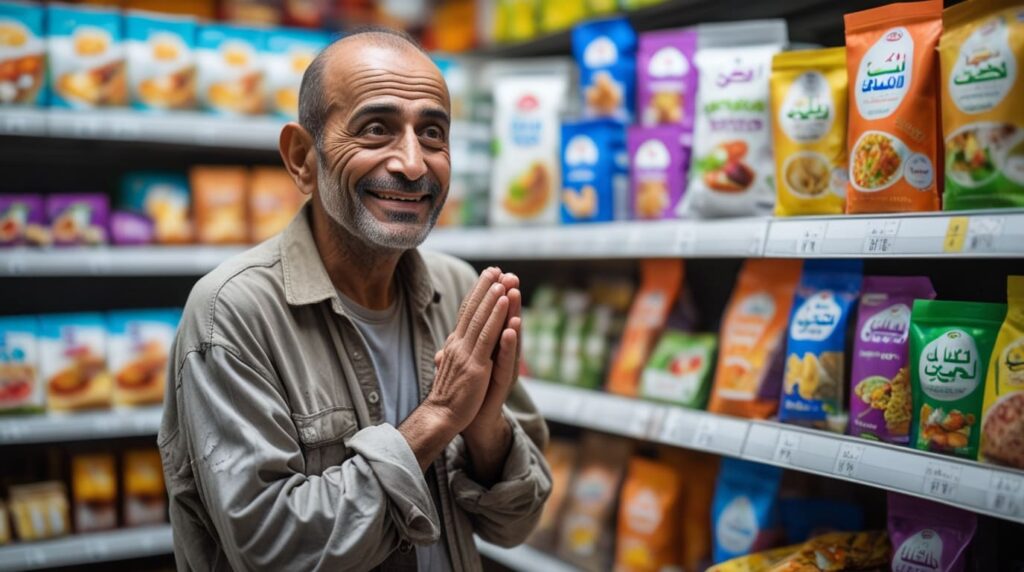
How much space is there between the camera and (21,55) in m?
2.53

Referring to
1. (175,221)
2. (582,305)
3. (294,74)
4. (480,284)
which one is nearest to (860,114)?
(480,284)

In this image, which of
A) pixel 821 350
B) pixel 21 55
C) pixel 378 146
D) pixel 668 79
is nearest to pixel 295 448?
pixel 378 146

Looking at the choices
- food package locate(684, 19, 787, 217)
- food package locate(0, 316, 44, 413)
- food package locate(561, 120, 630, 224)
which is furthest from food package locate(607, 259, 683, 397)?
food package locate(0, 316, 44, 413)

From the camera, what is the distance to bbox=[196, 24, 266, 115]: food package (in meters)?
2.82

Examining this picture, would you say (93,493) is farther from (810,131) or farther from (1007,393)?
(1007,393)

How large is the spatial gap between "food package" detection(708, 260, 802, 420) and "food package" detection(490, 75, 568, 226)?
69cm

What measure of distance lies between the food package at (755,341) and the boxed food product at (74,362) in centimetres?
181

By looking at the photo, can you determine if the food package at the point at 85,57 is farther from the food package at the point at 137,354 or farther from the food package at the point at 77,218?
the food package at the point at 137,354

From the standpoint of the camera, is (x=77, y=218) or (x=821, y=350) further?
(x=77, y=218)

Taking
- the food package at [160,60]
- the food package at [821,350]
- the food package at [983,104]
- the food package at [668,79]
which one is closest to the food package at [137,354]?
the food package at [160,60]

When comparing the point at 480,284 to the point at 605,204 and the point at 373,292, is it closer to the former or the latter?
the point at 373,292

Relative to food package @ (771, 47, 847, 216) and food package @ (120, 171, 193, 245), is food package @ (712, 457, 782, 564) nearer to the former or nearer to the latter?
food package @ (771, 47, 847, 216)

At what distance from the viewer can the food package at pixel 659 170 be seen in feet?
7.23

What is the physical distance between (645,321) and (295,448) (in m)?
1.21
